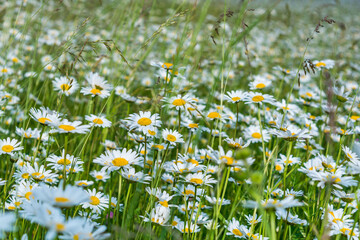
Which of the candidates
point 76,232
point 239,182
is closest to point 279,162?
point 239,182

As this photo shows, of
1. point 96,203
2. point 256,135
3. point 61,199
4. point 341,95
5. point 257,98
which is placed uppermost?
point 341,95

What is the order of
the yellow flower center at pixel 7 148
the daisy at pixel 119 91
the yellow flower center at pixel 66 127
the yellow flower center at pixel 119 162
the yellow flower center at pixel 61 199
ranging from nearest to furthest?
the yellow flower center at pixel 61 199 < the yellow flower center at pixel 66 127 < the yellow flower center at pixel 119 162 < the yellow flower center at pixel 7 148 < the daisy at pixel 119 91

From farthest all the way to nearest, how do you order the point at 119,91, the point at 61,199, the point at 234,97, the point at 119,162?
the point at 119,91
the point at 234,97
the point at 119,162
the point at 61,199

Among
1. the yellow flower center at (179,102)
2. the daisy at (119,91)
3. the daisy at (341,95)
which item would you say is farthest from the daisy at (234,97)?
the daisy at (119,91)

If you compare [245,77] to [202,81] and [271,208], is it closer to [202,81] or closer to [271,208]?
[202,81]

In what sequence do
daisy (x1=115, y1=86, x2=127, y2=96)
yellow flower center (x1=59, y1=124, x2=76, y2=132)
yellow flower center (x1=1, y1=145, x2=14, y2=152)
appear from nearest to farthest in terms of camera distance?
1. yellow flower center (x1=59, y1=124, x2=76, y2=132)
2. yellow flower center (x1=1, y1=145, x2=14, y2=152)
3. daisy (x1=115, y1=86, x2=127, y2=96)

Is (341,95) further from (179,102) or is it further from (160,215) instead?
(160,215)

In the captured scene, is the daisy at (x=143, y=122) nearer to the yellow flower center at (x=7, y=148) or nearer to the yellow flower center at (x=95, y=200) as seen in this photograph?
the yellow flower center at (x=95, y=200)

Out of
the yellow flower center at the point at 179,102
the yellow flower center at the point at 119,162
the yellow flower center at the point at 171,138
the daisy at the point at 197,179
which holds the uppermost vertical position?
the yellow flower center at the point at 179,102

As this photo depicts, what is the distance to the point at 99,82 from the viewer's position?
150 cm

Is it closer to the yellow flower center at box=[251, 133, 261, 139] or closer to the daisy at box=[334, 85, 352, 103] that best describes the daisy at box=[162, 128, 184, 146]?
the yellow flower center at box=[251, 133, 261, 139]

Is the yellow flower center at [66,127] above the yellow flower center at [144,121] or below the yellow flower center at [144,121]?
below

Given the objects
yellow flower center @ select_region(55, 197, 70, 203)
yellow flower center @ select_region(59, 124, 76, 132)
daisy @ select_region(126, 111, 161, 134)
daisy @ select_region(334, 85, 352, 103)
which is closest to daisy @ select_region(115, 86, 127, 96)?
daisy @ select_region(126, 111, 161, 134)

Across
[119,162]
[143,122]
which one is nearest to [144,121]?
[143,122]
